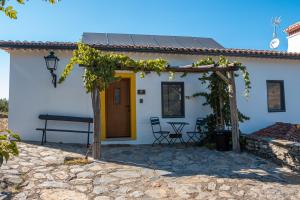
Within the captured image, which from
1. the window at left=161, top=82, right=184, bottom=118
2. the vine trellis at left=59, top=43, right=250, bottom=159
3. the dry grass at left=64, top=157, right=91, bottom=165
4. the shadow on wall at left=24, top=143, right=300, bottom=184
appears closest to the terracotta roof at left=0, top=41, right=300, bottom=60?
the window at left=161, top=82, right=184, bottom=118

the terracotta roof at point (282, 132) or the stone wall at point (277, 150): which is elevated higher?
the terracotta roof at point (282, 132)

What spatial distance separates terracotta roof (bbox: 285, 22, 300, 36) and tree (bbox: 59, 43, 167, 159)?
31.3 feet

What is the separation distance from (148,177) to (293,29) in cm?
1181

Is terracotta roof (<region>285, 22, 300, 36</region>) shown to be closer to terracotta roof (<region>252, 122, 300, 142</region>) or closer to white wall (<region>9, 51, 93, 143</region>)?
terracotta roof (<region>252, 122, 300, 142</region>)

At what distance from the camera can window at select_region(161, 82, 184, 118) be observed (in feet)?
27.2

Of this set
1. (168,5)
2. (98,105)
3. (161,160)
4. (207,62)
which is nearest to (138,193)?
(161,160)

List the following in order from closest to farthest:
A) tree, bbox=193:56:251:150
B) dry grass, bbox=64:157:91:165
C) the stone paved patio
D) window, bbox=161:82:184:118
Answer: the stone paved patio
dry grass, bbox=64:157:91:165
tree, bbox=193:56:251:150
window, bbox=161:82:184:118

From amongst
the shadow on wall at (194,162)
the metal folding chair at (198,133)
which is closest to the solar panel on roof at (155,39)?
the metal folding chair at (198,133)

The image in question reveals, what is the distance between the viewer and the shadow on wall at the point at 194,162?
486cm

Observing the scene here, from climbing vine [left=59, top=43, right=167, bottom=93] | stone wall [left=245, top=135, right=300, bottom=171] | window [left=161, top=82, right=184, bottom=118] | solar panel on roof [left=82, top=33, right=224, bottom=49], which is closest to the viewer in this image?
stone wall [left=245, top=135, right=300, bottom=171]

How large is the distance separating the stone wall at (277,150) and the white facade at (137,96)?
192 cm

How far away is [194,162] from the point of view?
18.7ft

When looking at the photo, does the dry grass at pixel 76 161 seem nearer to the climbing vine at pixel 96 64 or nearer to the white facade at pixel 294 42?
the climbing vine at pixel 96 64

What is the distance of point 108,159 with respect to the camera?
583cm
